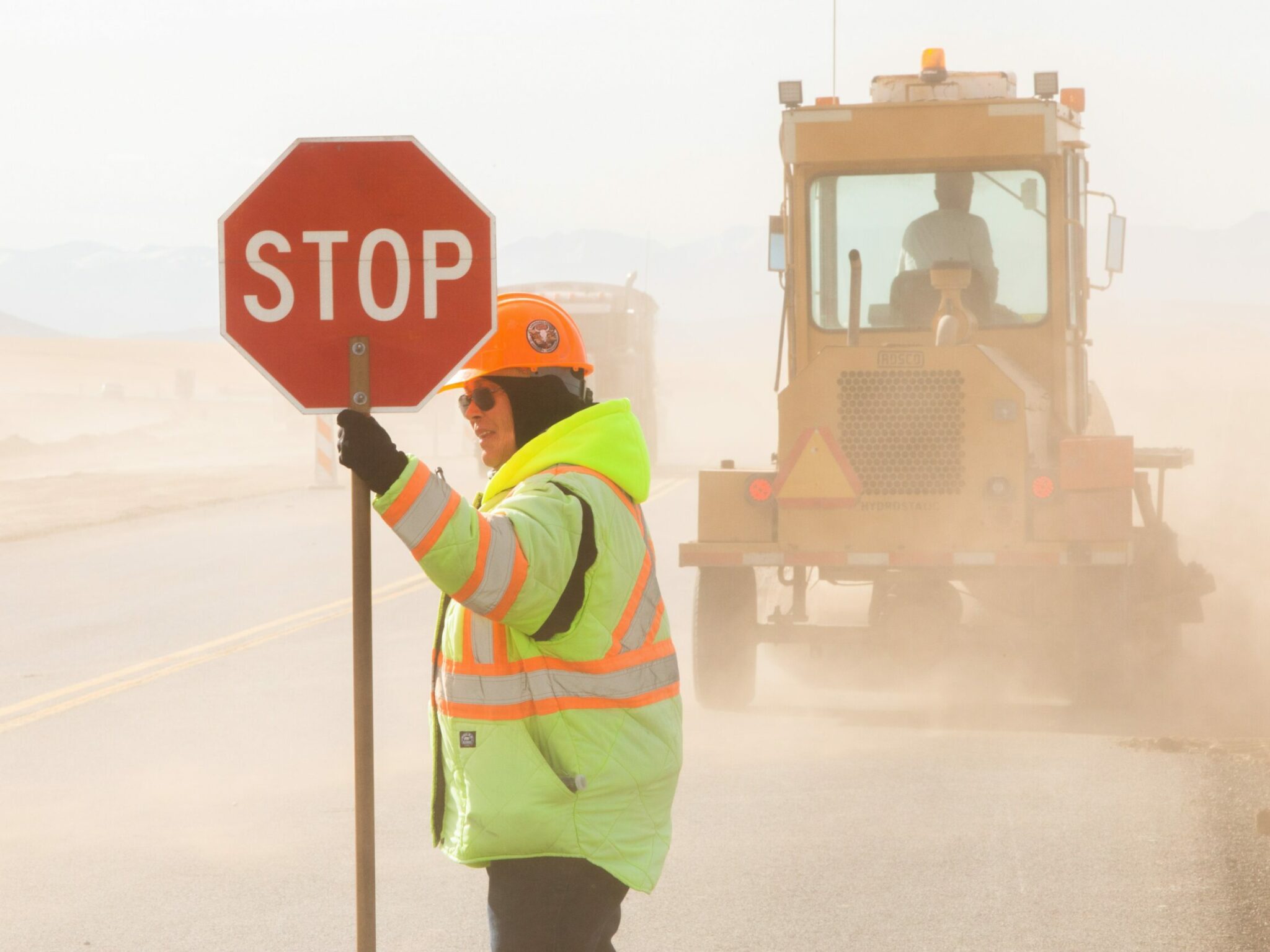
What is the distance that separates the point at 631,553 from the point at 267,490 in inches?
1019

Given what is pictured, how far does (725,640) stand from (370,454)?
21.4 feet

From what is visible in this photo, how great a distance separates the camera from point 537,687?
341 centimetres

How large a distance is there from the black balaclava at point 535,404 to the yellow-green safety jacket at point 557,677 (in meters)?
0.07

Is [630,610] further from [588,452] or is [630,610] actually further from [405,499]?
[405,499]

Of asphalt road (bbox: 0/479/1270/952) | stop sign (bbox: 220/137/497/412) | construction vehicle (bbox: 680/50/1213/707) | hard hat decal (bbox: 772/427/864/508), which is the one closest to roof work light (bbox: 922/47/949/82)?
construction vehicle (bbox: 680/50/1213/707)

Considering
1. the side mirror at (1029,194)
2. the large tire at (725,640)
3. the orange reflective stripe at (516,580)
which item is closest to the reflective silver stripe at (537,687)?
the orange reflective stripe at (516,580)

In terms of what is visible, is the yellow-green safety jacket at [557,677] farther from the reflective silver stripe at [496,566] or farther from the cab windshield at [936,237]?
the cab windshield at [936,237]

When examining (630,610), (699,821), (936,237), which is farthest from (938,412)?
(630,610)

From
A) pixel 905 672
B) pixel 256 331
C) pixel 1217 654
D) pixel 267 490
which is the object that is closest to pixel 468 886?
pixel 256 331

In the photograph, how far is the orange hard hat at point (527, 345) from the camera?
12.0 feet

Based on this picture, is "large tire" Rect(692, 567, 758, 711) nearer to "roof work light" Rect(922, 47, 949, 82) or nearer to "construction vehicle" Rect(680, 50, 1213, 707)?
"construction vehicle" Rect(680, 50, 1213, 707)

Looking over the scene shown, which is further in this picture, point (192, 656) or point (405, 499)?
point (192, 656)

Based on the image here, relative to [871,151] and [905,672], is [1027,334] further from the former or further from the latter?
[905,672]

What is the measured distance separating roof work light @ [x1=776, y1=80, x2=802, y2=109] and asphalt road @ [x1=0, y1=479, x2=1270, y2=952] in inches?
135
